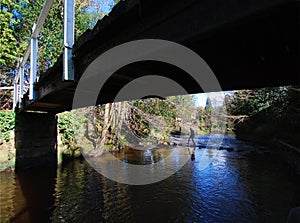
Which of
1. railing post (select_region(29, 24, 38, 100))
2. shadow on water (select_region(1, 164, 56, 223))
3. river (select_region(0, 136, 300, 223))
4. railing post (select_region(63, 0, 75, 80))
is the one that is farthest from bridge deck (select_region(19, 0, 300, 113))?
shadow on water (select_region(1, 164, 56, 223))

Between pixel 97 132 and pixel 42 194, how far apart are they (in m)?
7.53

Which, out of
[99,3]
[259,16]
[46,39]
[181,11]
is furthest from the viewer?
[99,3]

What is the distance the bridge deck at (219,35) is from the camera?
1.34 metres

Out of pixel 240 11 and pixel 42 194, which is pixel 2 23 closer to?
pixel 42 194

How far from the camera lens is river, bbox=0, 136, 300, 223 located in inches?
191

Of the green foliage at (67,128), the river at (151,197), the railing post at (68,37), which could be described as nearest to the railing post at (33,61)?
the railing post at (68,37)

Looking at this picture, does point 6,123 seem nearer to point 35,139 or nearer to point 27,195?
point 35,139

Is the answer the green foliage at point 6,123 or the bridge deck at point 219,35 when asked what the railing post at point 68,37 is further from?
the green foliage at point 6,123

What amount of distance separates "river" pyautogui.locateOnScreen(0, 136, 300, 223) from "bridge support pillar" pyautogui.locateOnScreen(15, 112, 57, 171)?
1.85 feet

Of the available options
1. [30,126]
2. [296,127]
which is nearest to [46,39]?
[30,126]

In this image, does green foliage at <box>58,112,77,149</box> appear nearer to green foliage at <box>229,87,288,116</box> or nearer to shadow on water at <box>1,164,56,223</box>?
shadow on water at <box>1,164,56,223</box>

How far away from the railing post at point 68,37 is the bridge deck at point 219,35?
0.30 ft

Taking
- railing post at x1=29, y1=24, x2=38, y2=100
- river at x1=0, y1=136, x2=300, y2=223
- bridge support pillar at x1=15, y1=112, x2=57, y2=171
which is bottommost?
river at x1=0, y1=136, x2=300, y2=223

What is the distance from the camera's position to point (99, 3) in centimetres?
1469
